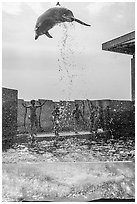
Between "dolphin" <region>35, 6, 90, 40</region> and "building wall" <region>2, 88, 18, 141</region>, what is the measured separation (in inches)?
37.2

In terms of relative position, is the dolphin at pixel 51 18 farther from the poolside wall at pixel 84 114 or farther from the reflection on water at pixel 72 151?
the reflection on water at pixel 72 151

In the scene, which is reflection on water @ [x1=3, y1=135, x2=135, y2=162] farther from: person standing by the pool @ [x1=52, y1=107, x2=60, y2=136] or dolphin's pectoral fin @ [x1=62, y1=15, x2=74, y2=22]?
dolphin's pectoral fin @ [x1=62, y1=15, x2=74, y2=22]

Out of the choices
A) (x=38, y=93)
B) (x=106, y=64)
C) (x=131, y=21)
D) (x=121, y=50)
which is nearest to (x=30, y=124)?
(x=38, y=93)

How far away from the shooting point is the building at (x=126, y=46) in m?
4.31

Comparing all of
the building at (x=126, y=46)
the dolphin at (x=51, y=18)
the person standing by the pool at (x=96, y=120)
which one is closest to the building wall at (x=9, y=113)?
the dolphin at (x=51, y=18)

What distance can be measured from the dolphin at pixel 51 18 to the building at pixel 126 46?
68 cm

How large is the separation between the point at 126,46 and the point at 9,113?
1.98m

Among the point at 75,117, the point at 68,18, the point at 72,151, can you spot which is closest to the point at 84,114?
the point at 75,117

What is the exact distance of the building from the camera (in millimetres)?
4312

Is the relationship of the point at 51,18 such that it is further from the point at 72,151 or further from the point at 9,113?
the point at 72,151

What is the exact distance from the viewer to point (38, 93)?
4320 mm

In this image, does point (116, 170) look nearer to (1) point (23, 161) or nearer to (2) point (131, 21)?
(1) point (23, 161)

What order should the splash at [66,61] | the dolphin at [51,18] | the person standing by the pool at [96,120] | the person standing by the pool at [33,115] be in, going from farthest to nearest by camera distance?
the person standing by the pool at [96,120] < the splash at [66,61] < the person standing by the pool at [33,115] < the dolphin at [51,18]

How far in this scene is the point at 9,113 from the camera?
13.6 feet
